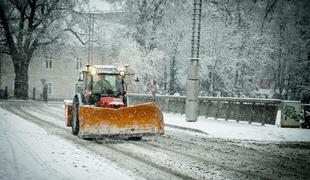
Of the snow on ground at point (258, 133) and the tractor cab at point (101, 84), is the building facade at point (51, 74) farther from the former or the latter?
the tractor cab at point (101, 84)

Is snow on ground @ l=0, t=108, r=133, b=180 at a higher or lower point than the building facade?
lower

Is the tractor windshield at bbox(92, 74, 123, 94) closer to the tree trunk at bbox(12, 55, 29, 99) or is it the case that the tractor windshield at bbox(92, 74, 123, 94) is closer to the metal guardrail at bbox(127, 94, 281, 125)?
the metal guardrail at bbox(127, 94, 281, 125)

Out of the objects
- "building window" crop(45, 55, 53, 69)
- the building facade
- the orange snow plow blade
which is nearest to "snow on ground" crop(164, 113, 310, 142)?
the orange snow plow blade

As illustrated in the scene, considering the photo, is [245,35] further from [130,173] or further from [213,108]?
[130,173]

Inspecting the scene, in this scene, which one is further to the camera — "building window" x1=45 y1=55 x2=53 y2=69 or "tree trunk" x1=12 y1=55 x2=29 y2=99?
"building window" x1=45 y1=55 x2=53 y2=69

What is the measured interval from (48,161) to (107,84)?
5.57 m

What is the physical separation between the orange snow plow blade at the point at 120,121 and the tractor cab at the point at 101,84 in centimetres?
124

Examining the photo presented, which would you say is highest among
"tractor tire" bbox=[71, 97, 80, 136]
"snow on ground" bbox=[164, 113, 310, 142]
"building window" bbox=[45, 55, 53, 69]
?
"building window" bbox=[45, 55, 53, 69]

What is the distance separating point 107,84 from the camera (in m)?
13.6

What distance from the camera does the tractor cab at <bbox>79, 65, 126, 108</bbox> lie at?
13.3 metres

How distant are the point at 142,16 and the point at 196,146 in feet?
86.8

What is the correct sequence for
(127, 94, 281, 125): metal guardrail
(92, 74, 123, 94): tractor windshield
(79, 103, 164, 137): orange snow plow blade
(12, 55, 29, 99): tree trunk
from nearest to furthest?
(79, 103, 164, 137): orange snow plow blade → (92, 74, 123, 94): tractor windshield → (127, 94, 281, 125): metal guardrail → (12, 55, 29, 99): tree trunk

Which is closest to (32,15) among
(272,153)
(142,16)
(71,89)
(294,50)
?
(142,16)

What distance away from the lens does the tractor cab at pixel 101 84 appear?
13289 millimetres
